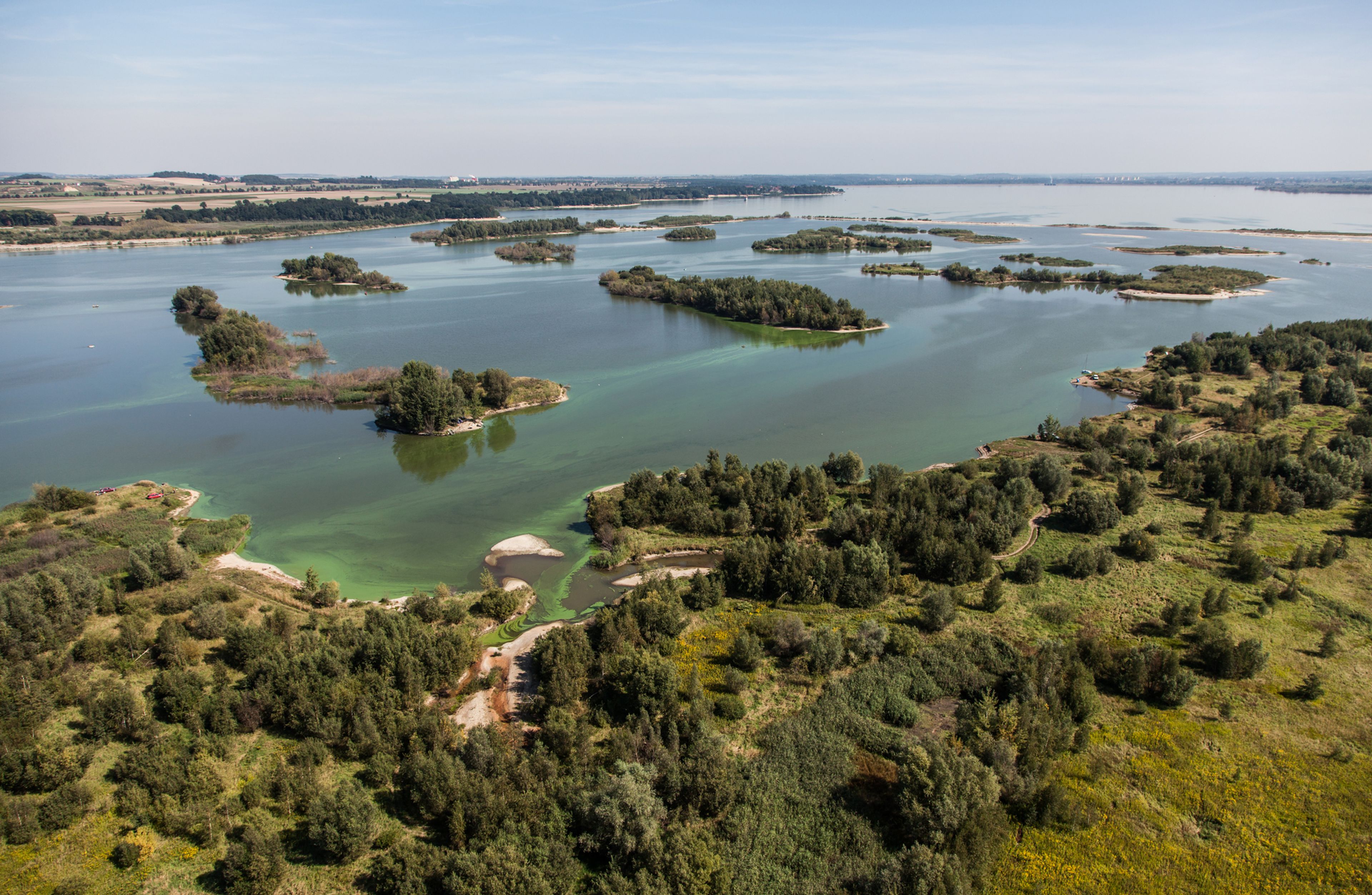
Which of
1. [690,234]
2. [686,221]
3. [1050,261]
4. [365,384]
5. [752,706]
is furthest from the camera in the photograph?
[686,221]

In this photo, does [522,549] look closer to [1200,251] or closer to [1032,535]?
[1032,535]

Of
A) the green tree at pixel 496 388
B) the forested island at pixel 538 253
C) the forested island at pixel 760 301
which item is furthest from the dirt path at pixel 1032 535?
the forested island at pixel 538 253


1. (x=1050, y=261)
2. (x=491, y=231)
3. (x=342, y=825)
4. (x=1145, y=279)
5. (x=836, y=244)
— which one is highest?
(x=491, y=231)

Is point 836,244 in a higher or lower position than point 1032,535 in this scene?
higher

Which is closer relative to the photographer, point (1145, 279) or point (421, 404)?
point (421, 404)

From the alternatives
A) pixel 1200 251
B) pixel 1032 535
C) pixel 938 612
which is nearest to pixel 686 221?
pixel 1200 251

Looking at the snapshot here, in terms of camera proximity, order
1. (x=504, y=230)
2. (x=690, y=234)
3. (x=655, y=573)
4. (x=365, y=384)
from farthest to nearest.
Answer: (x=504, y=230) < (x=690, y=234) < (x=365, y=384) < (x=655, y=573)

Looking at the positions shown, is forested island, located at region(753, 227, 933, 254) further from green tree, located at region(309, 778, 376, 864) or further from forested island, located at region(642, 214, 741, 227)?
green tree, located at region(309, 778, 376, 864)
